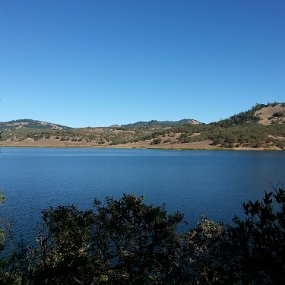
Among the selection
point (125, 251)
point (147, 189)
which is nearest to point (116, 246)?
point (125, 251)

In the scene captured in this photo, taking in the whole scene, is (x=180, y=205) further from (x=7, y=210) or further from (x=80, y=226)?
(x=80, y=226)

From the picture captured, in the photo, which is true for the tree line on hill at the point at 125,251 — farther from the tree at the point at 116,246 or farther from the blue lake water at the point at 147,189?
the blue lake water at the point at 147,189

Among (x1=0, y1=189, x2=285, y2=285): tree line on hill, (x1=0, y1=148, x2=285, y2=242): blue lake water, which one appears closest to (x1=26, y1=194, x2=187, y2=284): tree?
(x1=0, y1=189, x2=285, y2=285): tree line on hill

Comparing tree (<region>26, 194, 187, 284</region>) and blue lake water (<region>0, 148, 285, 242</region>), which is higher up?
tree (<region>26, 194, 187, 284</region>)

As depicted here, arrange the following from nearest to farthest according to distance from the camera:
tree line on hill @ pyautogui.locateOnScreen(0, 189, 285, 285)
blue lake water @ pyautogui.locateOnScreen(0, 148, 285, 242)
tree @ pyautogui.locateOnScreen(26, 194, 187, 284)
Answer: tree line on hill @ pyautogui.locateOnScreen(0, 189, 285, 285) < tree @ pyautogui.locateOnScreen(26, 194, 187, 284) < blue lake water @ pyautogui.locateOnScreen(0, 148, 285, 242)

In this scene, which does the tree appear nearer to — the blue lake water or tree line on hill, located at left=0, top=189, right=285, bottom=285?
tree line on hill, located at left=0, top=189, right=285, bottom=285

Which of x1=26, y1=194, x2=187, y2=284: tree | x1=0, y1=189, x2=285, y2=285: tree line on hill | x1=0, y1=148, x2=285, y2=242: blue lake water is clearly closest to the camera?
x1=0, y1=189, x2=285, y2=285: tree line on hill

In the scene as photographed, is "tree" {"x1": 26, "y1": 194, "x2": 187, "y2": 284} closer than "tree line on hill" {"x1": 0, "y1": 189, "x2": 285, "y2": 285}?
No

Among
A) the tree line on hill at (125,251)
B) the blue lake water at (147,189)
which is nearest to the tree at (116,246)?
the tree line on hill at (125,251)

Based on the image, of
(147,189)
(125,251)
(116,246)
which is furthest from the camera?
(147,189)

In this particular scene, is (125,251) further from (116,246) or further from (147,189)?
(147,189)

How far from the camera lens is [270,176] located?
132m

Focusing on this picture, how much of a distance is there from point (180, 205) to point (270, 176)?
67214 mm

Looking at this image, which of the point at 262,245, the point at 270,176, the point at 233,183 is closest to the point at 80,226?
the point at 262,245
